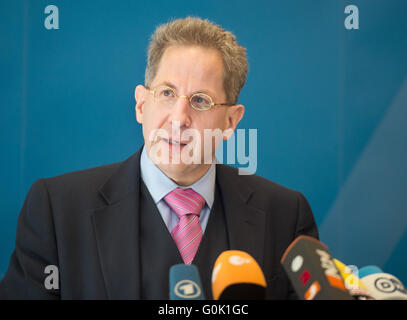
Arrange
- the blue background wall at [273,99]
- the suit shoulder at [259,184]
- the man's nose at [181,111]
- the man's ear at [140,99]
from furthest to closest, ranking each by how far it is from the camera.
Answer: the blue background wall at [273,99], the suit shoulder at [259,184], the man's ear at [140,99], the man's nose at [181,111]

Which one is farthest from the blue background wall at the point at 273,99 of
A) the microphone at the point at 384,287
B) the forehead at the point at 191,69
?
the microphone at the point at 384,287

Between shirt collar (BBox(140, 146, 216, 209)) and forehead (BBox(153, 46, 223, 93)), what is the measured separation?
1.00ft

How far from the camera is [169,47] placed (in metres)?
1.67

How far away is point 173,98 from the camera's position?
161cm

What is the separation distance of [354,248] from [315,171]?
1.60 ft

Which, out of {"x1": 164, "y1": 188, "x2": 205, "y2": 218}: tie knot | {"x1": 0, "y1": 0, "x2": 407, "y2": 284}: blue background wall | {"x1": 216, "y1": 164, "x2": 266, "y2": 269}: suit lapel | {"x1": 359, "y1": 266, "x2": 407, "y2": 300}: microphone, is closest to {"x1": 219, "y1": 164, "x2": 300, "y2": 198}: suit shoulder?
{"x1": 216, "y1": 164, "x2": 266, "y2": 269}: suit lapel

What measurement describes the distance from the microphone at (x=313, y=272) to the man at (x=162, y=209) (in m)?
0.61

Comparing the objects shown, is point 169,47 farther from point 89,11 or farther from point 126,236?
point 89,11

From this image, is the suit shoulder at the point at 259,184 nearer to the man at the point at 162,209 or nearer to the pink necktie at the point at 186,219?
the man at the point at 162,209

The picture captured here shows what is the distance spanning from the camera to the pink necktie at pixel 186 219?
159cm

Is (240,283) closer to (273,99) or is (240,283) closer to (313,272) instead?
(313,272)

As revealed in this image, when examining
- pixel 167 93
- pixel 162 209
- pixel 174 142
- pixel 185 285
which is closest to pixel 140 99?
pixel 167 93
